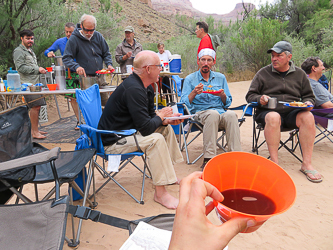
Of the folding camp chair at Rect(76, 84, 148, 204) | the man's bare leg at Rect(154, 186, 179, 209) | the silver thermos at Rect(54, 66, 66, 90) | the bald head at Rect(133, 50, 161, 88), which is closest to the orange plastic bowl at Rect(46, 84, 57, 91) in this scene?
the silver thermos at Rect(54, 66, 66, 90)

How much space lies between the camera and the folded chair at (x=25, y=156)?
5.85 ft

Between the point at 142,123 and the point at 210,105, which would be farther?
the point at 210,105

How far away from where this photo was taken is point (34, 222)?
138 centimetres

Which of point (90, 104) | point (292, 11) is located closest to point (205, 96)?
point (90, 104)

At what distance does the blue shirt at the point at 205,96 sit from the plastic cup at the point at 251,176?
2857 mm

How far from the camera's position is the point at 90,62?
171 inches

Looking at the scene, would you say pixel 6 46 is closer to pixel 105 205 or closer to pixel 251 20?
pixel 105 205

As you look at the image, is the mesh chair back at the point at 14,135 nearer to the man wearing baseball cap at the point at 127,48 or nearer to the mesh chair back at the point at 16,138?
the mesh chair back at the point at 16,138

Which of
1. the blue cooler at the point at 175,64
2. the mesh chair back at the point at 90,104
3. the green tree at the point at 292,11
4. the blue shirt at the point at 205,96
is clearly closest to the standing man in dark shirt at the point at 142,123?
the mesh chair back at the point at 90,104

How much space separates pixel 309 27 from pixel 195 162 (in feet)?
37.7

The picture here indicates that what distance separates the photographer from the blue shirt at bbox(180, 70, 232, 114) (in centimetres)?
365

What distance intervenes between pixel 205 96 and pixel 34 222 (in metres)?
2.80

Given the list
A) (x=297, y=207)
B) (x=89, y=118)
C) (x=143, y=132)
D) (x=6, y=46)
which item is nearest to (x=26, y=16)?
(x=6, y=46)

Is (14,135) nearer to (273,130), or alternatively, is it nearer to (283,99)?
(273,130)
